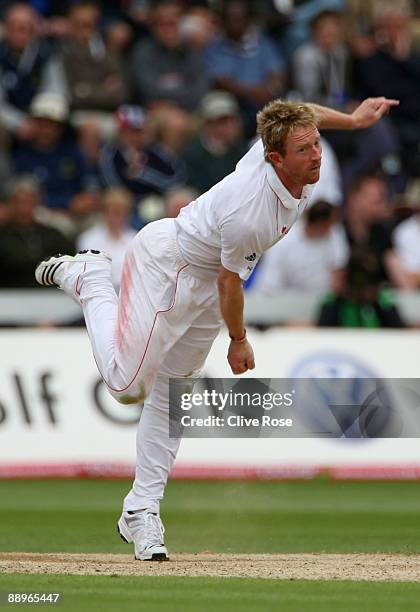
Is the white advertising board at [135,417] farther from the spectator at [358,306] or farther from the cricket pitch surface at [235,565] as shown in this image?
the cricket pitch surface at [235,565]

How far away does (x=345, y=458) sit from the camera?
12.1 meters

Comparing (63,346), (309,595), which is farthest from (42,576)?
(63,346)

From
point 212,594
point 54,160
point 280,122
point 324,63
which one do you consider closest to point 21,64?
point 54,160

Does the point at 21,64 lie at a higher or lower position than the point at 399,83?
lower

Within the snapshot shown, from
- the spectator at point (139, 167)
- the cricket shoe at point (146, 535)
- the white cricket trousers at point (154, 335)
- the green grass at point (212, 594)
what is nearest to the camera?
the green grass at point (212, 594)

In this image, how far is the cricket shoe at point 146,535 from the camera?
8055 millimetres

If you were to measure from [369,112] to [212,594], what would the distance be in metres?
3.07

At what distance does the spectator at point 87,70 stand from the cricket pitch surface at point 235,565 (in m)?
8.41

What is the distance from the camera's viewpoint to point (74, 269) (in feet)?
28.6

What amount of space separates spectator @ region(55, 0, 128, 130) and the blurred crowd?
0.6 inches

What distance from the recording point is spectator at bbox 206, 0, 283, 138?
54.0 ft

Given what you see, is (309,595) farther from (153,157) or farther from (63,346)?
(153,157)

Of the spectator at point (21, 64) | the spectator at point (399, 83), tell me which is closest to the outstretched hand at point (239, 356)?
the spectator at point (21, 64)

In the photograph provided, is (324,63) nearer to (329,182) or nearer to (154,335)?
(329,182)
